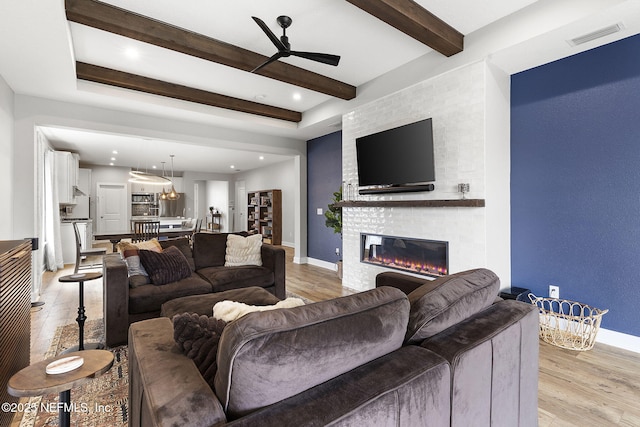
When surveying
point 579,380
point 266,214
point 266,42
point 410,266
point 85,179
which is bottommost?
point 579,380

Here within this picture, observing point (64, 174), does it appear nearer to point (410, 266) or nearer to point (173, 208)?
point (173, 208)

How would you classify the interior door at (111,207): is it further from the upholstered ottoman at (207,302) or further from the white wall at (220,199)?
the upholstered ottoman at (207,302)

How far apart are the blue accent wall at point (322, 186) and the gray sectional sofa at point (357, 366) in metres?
4.52

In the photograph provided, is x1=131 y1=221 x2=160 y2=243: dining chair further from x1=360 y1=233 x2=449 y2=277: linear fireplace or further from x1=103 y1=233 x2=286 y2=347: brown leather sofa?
x1=360 y1=233 x2=449 y2=277: linear fireplace

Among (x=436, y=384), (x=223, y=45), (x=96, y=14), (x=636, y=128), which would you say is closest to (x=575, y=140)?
A: (x=636, y=128)

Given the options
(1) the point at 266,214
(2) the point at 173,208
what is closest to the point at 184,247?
(1) the point at 266,214

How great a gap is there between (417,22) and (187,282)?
322 cm

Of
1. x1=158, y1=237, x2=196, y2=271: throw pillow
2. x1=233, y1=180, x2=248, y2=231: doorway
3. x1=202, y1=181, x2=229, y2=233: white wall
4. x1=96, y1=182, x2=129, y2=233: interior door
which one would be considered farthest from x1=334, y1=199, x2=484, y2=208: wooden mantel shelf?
x1=96, y1=182, x2=129, y2=233: interior door

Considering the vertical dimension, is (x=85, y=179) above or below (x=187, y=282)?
above

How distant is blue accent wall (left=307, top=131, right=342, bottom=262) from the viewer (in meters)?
5.85

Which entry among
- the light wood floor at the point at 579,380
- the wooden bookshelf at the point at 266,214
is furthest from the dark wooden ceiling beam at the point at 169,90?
the wooden bookshelf at the point at 266,214

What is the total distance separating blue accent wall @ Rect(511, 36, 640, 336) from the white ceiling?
24cm

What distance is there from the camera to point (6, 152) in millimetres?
3496

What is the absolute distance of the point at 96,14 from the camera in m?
2.60
